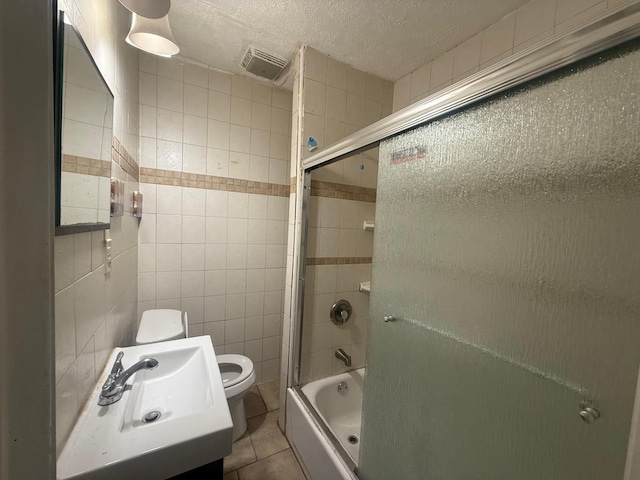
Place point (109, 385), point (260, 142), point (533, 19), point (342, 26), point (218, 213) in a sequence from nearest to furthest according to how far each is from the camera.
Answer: point (109, 385)
point (533, 19)
point (342, 26)
point (218, 213)
point (260, 142)

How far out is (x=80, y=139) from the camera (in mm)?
695

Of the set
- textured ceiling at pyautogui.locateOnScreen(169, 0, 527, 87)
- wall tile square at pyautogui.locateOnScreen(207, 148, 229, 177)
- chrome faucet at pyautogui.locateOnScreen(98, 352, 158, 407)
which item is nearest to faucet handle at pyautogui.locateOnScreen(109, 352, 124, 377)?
chrome faucet at pyautogui.locateOnScreen(98, 352, 158, 407)

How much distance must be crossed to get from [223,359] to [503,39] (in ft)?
8.11

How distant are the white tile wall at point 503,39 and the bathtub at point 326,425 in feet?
6.30

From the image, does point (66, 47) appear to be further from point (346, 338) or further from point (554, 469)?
point (346, 338)

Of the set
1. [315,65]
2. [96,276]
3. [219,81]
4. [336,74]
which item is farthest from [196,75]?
[96,276]

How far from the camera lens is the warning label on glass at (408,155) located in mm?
860

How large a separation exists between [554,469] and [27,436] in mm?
918

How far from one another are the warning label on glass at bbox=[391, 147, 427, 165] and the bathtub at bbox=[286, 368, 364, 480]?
1289mm

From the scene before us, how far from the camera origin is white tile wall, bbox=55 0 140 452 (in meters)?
0.61

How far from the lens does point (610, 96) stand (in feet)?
1.61

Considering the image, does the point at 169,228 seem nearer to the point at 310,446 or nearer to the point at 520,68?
the point at 310,446

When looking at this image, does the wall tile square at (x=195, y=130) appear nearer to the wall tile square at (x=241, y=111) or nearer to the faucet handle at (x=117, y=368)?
the wall tile square at (x=241, y=111)

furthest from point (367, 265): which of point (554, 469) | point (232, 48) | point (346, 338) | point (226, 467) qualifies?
point (232, 48)
